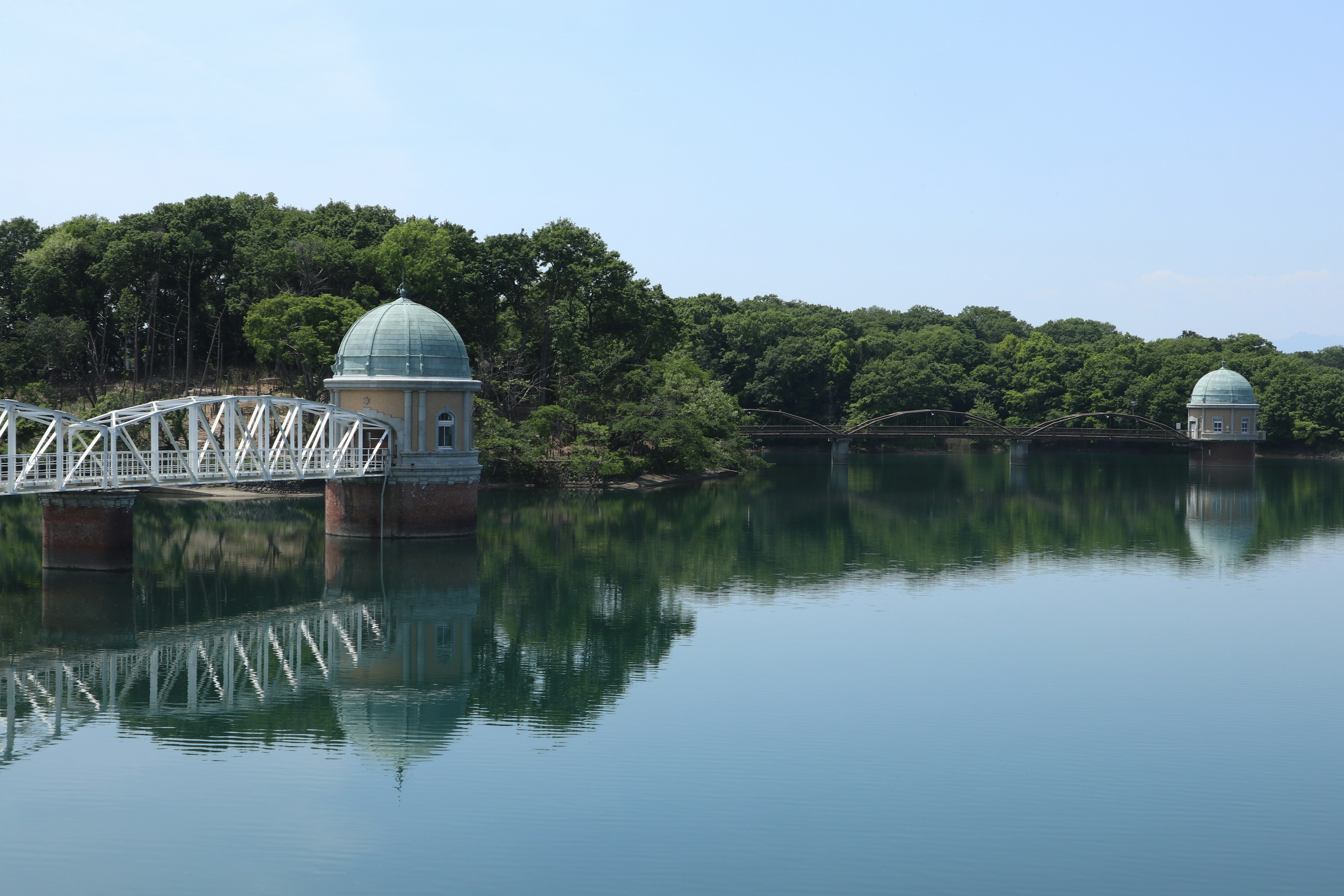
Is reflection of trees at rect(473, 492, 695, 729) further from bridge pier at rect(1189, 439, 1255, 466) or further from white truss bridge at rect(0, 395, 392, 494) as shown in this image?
bridge pier at rect(1189, 439, 1255, 466)

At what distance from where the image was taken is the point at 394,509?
162 ft

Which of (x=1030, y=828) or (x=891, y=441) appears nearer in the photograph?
(x=1030, y=828)

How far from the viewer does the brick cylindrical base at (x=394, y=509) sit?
49.3 meters

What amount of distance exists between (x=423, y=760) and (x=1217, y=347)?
133073mm

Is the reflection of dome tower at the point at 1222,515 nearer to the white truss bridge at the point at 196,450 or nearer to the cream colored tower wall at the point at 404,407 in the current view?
the cream colored tower wall at the point at 404,407

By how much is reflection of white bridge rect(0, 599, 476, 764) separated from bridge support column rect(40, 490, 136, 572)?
21.4 ft

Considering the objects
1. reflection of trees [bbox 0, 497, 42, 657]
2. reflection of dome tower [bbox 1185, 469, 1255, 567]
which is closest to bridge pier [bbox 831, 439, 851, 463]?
reflection of dome tower [bbox 1185, 469, 1255, 567]

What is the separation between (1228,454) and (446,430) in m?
80.5

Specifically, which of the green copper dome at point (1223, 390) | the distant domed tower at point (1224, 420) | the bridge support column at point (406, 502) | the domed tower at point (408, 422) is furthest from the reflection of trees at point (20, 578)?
the green copper dome at point (1223, 390)

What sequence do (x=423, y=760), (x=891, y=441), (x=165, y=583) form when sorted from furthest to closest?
1. (x=891, y=441)
2. (x=165, y=583)
3. (x=423, y=760)

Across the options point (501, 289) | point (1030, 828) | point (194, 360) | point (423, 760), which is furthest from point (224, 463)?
point (194, 360)

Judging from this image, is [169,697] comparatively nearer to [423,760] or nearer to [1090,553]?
[423,760]

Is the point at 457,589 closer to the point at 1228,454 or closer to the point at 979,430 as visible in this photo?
the point at 979,430

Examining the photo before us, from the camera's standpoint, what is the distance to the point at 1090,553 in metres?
51.9
